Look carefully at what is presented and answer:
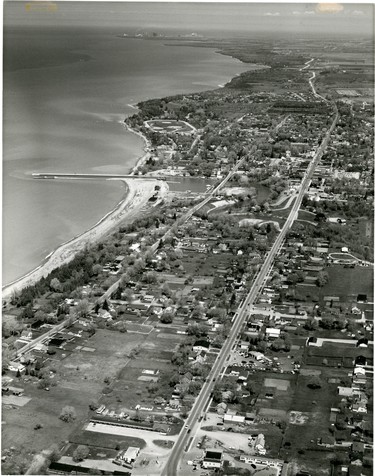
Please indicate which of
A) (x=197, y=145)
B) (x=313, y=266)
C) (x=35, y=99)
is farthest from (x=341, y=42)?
(x=197, y=145)


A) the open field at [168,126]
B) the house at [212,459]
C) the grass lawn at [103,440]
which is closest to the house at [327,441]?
the house at [212,459]

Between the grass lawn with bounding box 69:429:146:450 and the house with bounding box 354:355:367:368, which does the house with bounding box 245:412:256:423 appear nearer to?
the grass lawn with bounding box 69:429:146:450

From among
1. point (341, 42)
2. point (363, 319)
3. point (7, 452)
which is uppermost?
point (341, 42)

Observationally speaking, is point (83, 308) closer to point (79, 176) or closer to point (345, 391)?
point (345, 391)

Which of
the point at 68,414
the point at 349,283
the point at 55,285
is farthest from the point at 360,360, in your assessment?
the point at 55,285

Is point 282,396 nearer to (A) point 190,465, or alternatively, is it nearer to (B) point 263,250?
(A) point 190,465

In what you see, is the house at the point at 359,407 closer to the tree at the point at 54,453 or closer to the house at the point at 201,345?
the house at the point at 201,345
